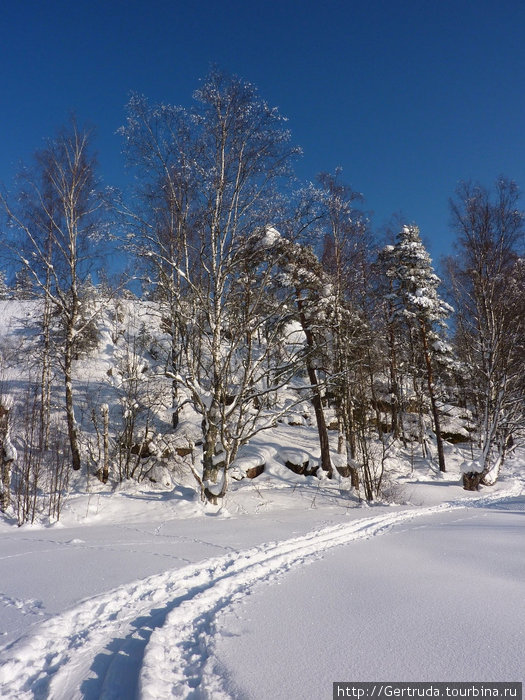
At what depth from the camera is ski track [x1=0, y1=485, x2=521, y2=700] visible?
2285 millimetres

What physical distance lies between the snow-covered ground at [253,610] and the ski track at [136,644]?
0.01 m

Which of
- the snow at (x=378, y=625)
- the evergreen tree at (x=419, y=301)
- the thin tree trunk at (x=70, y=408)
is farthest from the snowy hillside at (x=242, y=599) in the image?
the evergreen tree at (x=419, y=301)

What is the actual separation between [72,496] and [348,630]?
29.1ft

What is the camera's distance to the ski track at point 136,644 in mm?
2285

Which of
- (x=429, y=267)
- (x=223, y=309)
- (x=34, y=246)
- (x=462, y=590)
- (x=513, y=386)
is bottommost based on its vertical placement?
(x=462, y=590)

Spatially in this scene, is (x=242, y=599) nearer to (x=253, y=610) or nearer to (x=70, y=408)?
(x=253, y=610)

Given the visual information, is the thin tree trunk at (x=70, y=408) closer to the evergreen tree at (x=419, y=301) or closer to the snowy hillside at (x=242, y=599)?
the snowy hillside at (x=242, y=599)

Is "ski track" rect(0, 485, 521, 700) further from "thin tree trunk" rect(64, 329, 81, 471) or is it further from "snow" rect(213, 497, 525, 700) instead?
"thin tree trunk" rect(64, 329, 81, 471)

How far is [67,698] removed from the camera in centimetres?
224

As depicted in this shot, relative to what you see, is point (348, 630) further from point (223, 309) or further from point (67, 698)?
point (223, 309)

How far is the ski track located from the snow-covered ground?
0.01 metres

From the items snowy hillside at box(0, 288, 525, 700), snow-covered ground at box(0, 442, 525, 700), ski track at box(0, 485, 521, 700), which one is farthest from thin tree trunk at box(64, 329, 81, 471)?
ski track at box(0, 485, 521, 700)

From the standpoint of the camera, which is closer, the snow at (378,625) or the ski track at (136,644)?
the snow at (378,625)

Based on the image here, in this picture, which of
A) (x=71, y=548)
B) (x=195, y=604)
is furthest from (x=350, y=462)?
(x=195, y=604)
